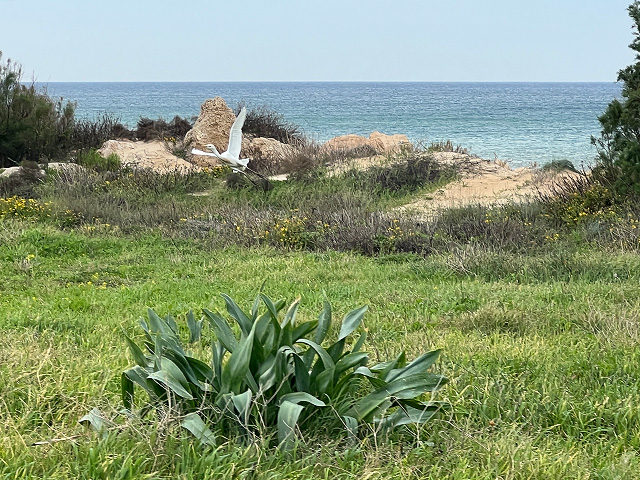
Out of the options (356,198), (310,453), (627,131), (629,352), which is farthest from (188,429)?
(356,198)

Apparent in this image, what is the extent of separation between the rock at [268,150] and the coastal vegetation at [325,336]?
6348 millimetres

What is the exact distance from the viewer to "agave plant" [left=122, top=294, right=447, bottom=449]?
3100mm

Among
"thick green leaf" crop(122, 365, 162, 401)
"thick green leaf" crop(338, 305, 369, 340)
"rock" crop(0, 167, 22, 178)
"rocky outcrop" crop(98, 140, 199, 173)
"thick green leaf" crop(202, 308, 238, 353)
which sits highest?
"thick green leaf" crop(338, 305, 369, 340)

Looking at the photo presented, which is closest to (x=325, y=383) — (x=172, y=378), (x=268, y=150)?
(x=172, y=378)

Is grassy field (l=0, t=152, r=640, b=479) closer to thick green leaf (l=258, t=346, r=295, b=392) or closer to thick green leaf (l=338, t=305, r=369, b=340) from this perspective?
thick green leaf (l=258, t=346, r=295, b=392)

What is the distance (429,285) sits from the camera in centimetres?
775

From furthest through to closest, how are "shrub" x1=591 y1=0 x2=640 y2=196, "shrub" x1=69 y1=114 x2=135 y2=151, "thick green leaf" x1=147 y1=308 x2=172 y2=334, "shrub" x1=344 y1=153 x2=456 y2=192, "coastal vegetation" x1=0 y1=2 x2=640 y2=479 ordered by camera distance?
1. "shrub" x1=69 y1=114 x2=135 y2=151
2. "shrub" x1=344 y1=153 x2=456 y2=192
3. "shrub" x1=591 y1=0 x2=640 y2=196
4. "thick green leaf" x1=147 y1=308 x2=172 y2=334
5. "coastal vegetation" x1=0 y1=2 x2=640 y2=479

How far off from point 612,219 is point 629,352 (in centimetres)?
668

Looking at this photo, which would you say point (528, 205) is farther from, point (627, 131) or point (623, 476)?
point (623, 476)

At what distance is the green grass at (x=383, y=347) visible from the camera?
9.48 ft

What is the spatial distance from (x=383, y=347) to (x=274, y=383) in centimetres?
171

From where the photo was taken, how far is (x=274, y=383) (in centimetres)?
328

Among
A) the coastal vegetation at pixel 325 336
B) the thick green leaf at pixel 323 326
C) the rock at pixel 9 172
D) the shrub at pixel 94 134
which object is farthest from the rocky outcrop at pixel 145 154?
the thick green leaf at pixel 323 326

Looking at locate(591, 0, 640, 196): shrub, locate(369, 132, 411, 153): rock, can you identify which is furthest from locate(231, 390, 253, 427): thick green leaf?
locate(369, 132, 411, 153): rock
